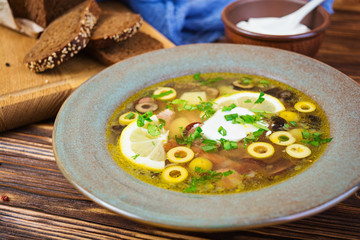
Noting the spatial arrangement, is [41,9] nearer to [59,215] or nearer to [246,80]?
[246,80]

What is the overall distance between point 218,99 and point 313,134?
0.51 meters

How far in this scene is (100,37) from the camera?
2.61 meters

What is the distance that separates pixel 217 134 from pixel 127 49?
124cm

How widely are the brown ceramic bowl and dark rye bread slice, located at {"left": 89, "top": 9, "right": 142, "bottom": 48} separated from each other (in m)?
0.63

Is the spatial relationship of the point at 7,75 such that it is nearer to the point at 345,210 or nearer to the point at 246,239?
the point at 246,239

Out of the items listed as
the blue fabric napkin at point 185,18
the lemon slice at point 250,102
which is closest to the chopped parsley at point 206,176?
the lemon slice at point 250,102

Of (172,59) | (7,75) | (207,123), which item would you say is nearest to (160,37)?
(172,59)

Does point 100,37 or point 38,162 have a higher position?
point 100,37

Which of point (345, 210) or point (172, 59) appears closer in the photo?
point (345, 210)

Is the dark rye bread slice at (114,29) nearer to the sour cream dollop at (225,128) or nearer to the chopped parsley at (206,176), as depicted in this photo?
the sour cream dollop at (225,128)

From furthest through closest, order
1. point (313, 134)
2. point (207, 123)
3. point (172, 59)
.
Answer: point (172, 59), point (207, 123), point (313, 134)

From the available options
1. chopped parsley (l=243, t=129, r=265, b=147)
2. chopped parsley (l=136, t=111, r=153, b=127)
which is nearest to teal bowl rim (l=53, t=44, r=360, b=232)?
chopped parsley (l=136, t=111, r=153, b=127)

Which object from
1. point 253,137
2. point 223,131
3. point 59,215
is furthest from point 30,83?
point 253,137

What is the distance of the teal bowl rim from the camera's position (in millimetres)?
1243
